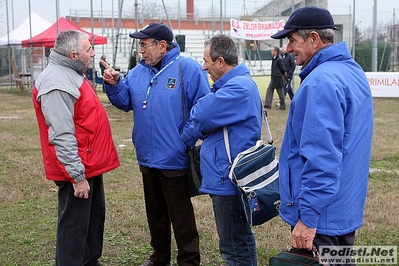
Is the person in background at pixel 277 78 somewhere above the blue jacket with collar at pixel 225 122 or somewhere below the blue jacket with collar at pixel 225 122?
below

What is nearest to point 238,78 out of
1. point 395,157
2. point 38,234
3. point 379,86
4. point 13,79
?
point 38,234

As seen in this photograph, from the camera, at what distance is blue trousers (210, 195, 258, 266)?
3676 millimetres

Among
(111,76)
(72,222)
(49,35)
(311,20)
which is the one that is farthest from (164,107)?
(49,35)

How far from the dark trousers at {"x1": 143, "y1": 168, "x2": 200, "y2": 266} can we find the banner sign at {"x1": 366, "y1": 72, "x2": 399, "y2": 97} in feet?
50.2

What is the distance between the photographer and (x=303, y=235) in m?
2.69

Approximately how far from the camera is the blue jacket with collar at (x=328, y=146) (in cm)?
261

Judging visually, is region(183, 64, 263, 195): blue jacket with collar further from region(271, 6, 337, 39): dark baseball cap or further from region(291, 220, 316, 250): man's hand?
region(291, 220, 316, 250): man's hand

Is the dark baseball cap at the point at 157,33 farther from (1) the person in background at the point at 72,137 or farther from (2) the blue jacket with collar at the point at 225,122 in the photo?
(2) the blue jacket with collar at the point at 225,122

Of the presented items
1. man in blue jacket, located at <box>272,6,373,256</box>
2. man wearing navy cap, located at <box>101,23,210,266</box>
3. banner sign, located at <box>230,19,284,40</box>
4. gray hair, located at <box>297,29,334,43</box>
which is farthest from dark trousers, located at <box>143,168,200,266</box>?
banner sign, located at <box>230,19,284,40</box>

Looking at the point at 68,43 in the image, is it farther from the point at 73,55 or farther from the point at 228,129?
the point at 228,129

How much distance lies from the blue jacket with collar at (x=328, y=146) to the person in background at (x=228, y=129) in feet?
2.40

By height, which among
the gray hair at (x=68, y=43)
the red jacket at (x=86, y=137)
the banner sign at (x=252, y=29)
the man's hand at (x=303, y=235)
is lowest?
the man's hand at (x=303, y=235)

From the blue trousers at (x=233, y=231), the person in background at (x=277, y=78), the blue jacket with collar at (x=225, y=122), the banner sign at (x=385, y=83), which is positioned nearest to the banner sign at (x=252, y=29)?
the banner sign at (x=385, y=83)

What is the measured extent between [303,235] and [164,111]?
5.98 ft
